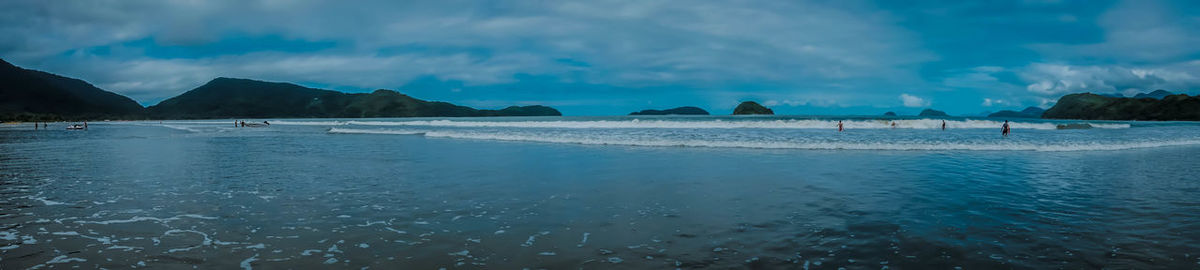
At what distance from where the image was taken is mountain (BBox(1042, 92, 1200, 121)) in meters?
119

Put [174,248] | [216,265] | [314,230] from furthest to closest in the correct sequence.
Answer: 1. [314,230]
2. [174,248]
3. [216,265]

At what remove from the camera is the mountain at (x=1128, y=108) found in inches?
4702

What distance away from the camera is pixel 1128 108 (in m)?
136

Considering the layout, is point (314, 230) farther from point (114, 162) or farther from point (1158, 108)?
point (1158, 108)

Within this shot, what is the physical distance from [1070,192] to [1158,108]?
165 metres

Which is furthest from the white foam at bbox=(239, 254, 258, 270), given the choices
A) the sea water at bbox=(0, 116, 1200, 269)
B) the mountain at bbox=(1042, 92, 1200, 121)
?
the mountain at bbox=(1042, 92, 1200, 121)

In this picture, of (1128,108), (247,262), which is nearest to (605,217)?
(247,262)

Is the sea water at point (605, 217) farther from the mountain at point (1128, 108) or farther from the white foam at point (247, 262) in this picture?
the mountain at point (1128, 108)

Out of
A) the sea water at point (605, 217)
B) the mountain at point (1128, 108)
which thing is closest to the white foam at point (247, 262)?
the sea water at point (605, 217)

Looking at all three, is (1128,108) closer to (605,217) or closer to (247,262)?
(605,217)

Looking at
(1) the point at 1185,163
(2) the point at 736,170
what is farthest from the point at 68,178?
(1) the point at 1185,163

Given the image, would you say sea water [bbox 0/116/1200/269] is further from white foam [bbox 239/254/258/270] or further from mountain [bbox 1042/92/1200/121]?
mountain [bbox 1042/92/1200/121]

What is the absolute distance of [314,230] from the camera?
22.3 ft

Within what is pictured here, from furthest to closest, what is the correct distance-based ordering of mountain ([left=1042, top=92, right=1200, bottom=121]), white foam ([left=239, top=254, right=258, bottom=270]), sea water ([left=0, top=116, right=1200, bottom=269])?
mountain ([left=1042, top=92, right=1200, bottom=121]) → sea water ([left=0, top=116, right=1200, bottom=269]) → white foam ([left=239, top=254, right=258, bottom=270])
